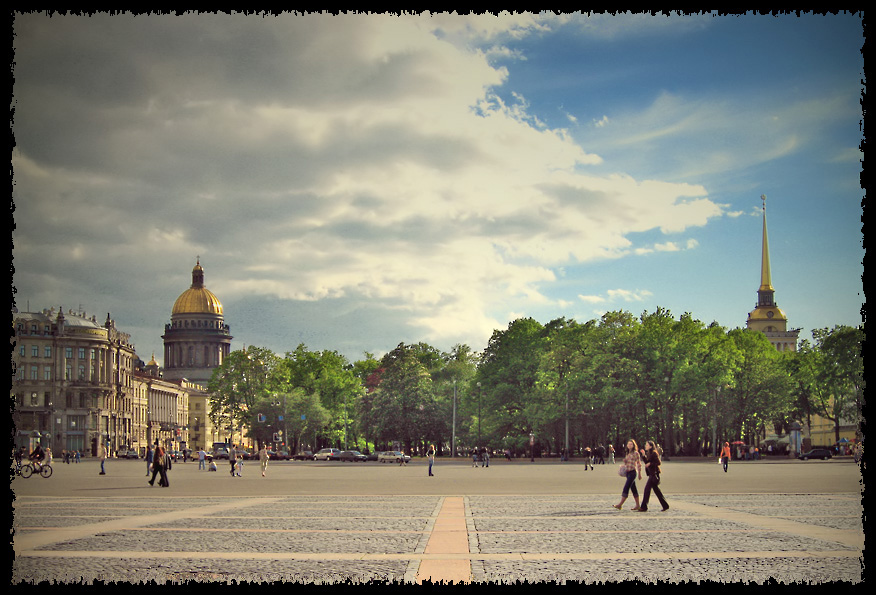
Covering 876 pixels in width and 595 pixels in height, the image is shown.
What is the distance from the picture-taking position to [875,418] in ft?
23.4

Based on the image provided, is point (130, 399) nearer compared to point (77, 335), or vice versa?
point (77, 335)

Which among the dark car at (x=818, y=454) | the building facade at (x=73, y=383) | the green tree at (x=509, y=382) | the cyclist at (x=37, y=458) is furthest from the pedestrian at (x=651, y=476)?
the building facade at (x=73, y=383)

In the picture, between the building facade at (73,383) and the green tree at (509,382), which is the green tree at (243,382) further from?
the green tree at (509,382)

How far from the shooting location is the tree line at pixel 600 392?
295 feet

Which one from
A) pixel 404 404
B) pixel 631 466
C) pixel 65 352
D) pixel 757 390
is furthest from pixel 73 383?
pixel 631 466

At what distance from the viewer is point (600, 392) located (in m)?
89.4

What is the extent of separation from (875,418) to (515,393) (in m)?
90.6

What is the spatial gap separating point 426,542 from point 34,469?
43.8 m

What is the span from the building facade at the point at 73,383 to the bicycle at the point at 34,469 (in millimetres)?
86310

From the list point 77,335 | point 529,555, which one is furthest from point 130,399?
point 529,555

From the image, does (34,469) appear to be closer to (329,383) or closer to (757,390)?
(757,390)

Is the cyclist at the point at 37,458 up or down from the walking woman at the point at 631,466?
down

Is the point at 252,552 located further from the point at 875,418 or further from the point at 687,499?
the point at 687,499

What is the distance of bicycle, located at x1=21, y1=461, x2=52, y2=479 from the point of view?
52.3m
